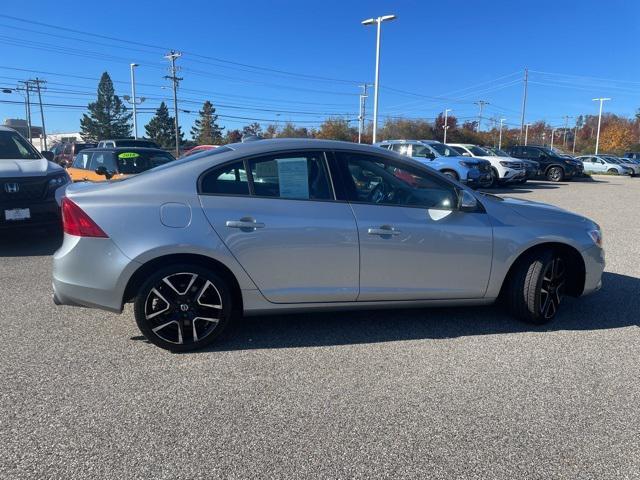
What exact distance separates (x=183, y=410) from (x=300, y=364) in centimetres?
92

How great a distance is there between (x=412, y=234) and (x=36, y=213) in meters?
5.57

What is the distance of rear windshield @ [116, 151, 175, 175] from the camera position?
9051mm

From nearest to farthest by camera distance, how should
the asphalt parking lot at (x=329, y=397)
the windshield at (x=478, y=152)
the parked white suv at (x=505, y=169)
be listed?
the asphalt parking lot at (x=329, y=397)
the parked white suv at (x=505, y=169)
the windshield at (x=478, y=152)

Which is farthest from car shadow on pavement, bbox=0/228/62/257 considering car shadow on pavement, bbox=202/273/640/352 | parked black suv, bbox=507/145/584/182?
parked black suv, bbox=507/145/584/182

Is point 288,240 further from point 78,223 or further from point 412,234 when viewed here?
point 78,223

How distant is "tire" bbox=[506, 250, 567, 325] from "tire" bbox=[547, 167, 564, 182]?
23712 mm

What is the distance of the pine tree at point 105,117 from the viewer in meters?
90.9

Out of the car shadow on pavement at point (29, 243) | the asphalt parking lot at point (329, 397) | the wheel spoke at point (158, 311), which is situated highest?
the wheel spoke at point (158, 311)

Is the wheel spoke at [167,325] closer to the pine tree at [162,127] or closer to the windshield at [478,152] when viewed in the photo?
the windshield at [478,152]

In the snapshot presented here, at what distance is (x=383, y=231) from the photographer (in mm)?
3721

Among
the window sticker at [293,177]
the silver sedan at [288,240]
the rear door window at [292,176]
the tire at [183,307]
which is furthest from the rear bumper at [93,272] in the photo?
the window sticker at [293,177]

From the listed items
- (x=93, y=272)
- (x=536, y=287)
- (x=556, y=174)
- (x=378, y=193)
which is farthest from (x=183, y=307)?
(x=556, y=174)

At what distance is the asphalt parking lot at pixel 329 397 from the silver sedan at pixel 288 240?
1.13 feet

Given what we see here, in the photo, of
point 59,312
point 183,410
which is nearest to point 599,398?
point 183,410
